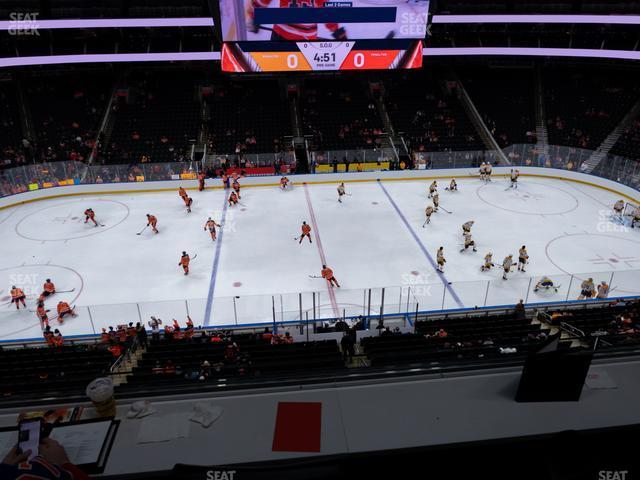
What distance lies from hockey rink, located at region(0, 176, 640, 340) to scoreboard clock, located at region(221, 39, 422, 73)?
6.65m

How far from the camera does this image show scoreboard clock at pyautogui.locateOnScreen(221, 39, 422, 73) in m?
23.9

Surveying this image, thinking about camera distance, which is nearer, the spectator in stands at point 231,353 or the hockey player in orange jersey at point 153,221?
the spectator in stands at point 231,353

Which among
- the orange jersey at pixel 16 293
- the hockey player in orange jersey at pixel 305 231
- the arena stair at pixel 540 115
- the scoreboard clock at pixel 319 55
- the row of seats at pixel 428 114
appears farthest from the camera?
the arena stair at pixel 540 115

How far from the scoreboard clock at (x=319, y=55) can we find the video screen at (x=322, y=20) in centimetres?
55

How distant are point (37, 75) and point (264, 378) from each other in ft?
112

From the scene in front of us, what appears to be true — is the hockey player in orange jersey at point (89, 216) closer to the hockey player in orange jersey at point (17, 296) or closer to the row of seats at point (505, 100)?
the hockey player in orange jersey at point (17, 296)

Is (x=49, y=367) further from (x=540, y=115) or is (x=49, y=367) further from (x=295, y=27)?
(x=540, y=115)

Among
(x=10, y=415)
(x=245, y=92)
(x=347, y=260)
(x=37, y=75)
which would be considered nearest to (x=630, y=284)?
(x=347, y=260)

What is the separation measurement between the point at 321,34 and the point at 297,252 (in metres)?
13.0

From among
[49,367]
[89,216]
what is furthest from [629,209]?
[89,216]

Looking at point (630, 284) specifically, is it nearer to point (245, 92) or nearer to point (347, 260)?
point (347, 260)

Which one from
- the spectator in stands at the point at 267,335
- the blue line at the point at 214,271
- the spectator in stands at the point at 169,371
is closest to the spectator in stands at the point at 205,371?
the spectator in stands at the point at 169,371

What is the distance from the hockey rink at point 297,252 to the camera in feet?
41.5

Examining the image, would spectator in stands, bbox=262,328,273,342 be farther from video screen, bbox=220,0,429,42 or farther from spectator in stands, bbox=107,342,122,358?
video screen, bbox=220,0,429,42
